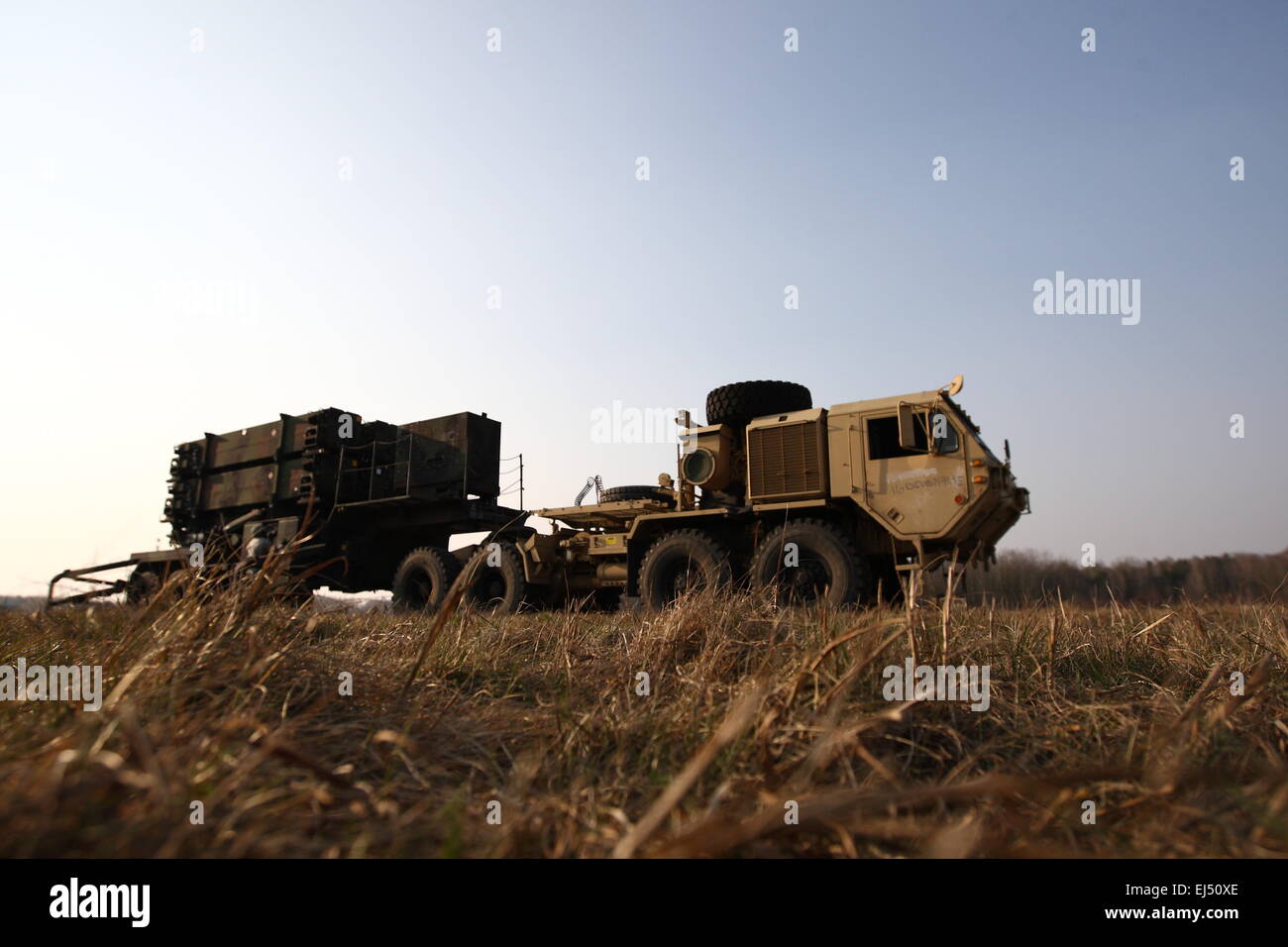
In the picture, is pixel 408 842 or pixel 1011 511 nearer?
pixel 408 842

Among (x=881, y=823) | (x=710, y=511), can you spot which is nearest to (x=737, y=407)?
(x=710, y=511)

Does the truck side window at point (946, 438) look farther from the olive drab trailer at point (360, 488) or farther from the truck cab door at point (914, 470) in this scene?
the olive drab trailer at point (360, 488)

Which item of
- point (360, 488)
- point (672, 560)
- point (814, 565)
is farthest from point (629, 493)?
point (360, 488)

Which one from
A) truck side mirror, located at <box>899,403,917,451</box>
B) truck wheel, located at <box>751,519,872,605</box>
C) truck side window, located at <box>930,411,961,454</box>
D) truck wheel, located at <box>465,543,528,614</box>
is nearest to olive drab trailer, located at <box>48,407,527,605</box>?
truck wheel, located at <box>465,543,528,614</box>

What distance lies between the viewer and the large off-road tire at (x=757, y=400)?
31.1 feet

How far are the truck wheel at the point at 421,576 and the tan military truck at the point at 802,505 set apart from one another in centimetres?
66

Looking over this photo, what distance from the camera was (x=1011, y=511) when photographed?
8594mm

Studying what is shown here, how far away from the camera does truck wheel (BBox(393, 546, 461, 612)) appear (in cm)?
1130

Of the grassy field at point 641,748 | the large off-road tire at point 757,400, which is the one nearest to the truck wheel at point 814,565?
the large off-road tire at point 757,400

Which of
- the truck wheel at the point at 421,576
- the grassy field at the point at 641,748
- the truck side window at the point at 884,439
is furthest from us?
the truck wheel at the point at 421,576

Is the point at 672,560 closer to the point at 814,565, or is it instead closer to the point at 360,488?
the point at 814,565

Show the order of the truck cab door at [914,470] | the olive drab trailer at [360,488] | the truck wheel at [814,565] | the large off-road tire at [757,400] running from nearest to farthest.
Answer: the truck cab door at [914,470] → the truck wheel at [814,565] → the large off-road tire at [757,400] → the olive drab trailer at [360,488]
